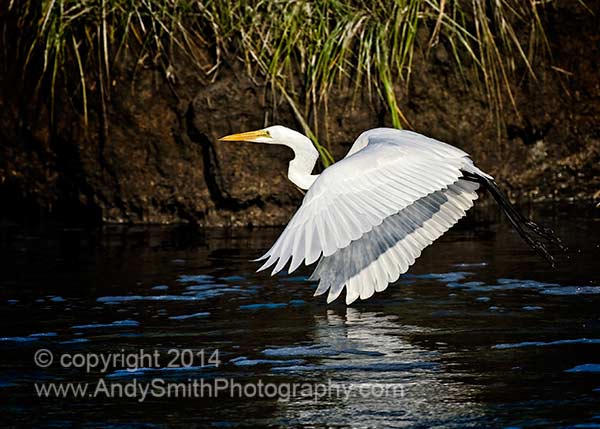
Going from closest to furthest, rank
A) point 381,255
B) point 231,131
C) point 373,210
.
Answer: point 373,210 < point 381,255 < point 231,131

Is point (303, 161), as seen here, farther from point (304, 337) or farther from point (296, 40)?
point (296, 40)

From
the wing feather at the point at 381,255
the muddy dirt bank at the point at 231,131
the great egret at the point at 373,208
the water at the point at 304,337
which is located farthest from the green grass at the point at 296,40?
the wing feather at the point at 381,255

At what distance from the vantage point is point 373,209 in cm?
536

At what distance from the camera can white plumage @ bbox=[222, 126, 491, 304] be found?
519 cm

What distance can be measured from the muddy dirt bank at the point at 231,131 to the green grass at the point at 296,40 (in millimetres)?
115

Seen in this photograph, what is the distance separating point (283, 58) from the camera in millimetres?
8961

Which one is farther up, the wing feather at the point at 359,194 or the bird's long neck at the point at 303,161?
the bird's long neck at the point at 303,161

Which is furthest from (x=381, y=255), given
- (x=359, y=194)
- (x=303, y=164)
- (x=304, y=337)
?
(x=303, y=164)

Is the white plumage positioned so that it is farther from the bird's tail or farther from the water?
the water

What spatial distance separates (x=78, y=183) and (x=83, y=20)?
1.30m

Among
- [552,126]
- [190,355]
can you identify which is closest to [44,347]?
[190,355]

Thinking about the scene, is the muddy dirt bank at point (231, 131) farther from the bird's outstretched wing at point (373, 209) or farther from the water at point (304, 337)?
the bird's outstretched wing at point (373, 209)

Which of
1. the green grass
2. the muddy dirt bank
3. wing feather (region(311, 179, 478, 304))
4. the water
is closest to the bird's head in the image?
the water

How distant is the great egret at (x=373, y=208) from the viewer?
520 cm
